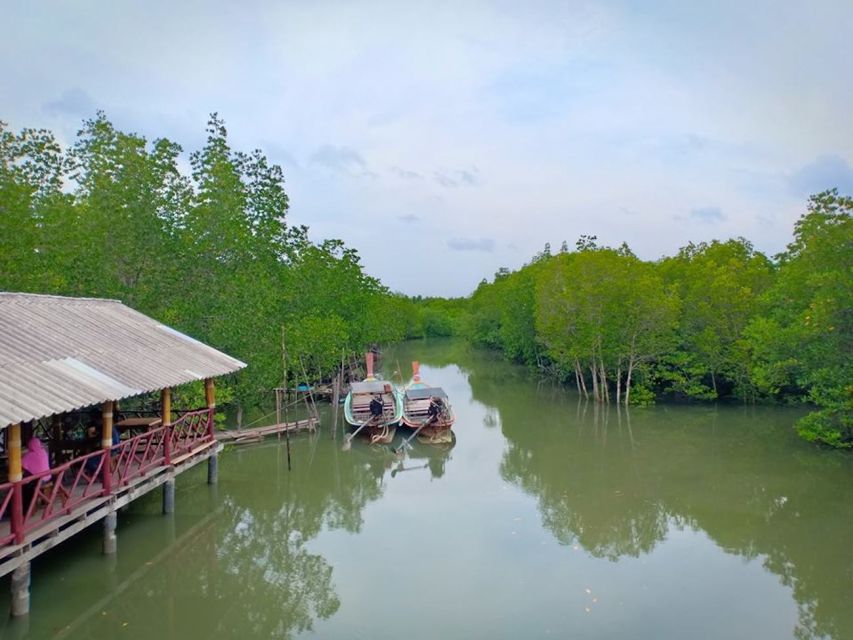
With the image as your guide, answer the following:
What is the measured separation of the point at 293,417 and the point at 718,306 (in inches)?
735

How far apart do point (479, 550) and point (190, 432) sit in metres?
7.16

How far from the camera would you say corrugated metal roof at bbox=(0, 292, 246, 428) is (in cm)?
789

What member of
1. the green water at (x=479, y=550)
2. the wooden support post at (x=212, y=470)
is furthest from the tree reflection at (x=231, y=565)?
the wooden support post at (x=212, y=470)

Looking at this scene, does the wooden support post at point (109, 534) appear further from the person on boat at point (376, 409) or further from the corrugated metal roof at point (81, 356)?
the person on boat at point (376, 409)

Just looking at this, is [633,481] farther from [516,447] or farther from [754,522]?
[516,447]

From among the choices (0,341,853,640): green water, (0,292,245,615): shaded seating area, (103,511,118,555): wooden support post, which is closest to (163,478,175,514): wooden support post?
(0,292,245,615): shaded seating area

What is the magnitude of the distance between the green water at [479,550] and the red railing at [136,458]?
1356 mm

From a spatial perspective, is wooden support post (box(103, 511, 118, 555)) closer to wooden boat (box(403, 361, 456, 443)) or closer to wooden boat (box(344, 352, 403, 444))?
wooden boat (box(344, 352, 403, 444))

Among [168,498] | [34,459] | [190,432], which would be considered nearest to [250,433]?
[190,432]

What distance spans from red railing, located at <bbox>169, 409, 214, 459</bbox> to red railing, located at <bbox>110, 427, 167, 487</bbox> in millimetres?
350

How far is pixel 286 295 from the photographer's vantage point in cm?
2556

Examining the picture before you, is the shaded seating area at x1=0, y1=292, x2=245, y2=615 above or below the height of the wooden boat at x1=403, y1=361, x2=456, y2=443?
above

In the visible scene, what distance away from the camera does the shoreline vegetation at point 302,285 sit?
1691 cm

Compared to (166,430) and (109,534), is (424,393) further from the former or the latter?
(109,534)
